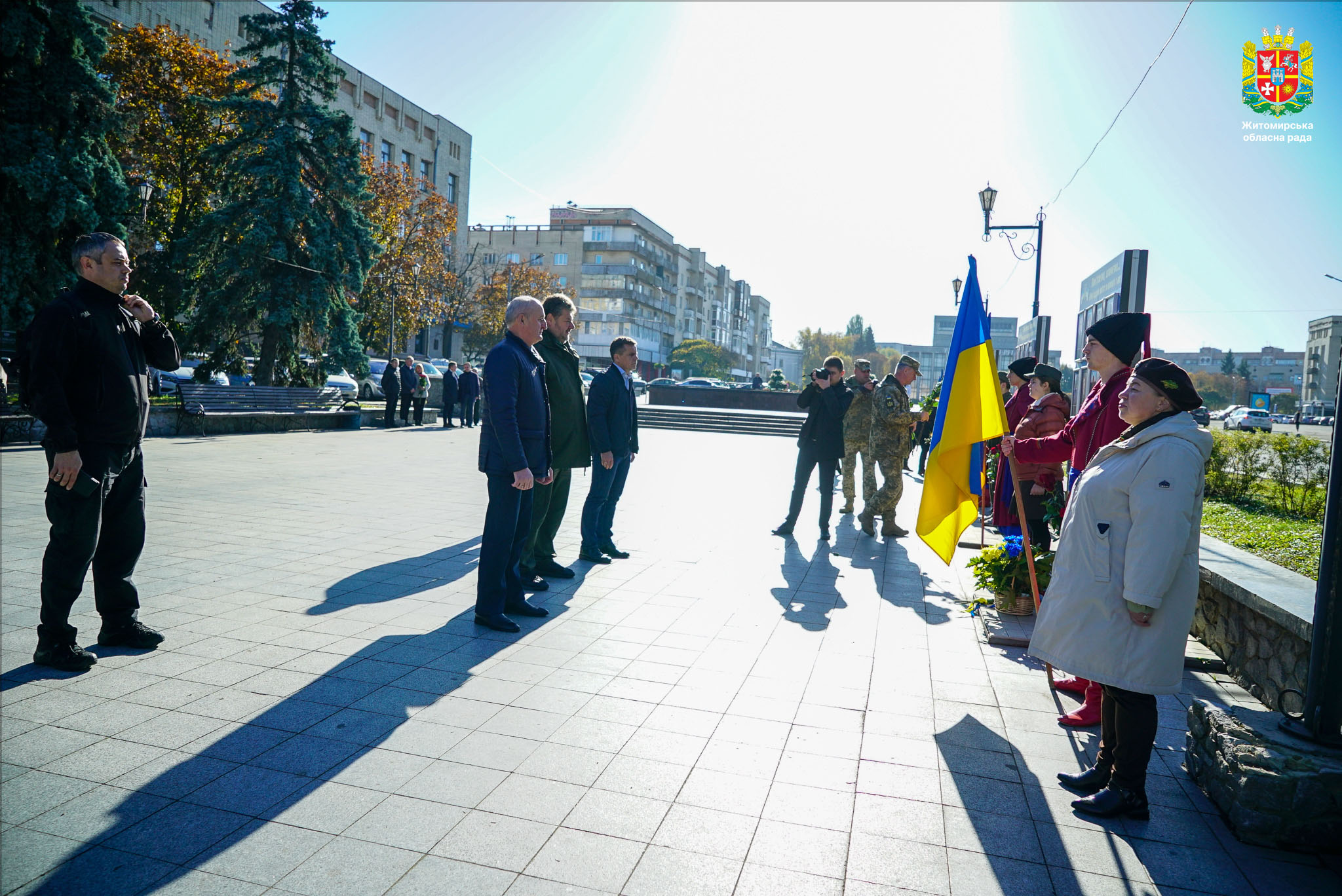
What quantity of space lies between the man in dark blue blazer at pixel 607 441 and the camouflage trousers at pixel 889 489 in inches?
132

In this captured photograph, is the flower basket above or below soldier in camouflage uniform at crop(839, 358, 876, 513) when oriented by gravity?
below

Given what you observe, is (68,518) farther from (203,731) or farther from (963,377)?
(963,377)

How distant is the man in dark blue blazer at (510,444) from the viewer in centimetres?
509

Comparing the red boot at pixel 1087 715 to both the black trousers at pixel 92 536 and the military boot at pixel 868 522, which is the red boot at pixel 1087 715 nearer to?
the black trousers at pixel 92 536

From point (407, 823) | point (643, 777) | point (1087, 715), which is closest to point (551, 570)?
point (643, 777)

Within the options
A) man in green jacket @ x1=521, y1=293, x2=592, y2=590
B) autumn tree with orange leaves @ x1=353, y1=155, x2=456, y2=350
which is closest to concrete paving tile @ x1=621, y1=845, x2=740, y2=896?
man in green jacket @ x1=521, y1=293, x2=592, y2=590

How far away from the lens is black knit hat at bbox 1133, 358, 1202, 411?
10.4 feet

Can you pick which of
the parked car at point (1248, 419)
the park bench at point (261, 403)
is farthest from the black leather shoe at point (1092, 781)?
the parked car at point (1248, 419)

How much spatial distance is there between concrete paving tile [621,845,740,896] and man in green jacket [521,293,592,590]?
364 cm

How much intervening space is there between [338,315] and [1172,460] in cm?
2626

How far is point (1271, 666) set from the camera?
4.53 meters

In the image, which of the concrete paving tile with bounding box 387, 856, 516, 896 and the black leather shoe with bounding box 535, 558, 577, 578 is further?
the black leather shoe with bounding box 535, 558, 577, 578

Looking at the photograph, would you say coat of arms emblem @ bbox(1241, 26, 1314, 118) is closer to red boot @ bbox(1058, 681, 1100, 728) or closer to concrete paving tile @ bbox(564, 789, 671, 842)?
red boot @ bbox(1058, 681, 1100, 728)

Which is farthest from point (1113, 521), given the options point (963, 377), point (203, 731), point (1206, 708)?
point (203, 731)
